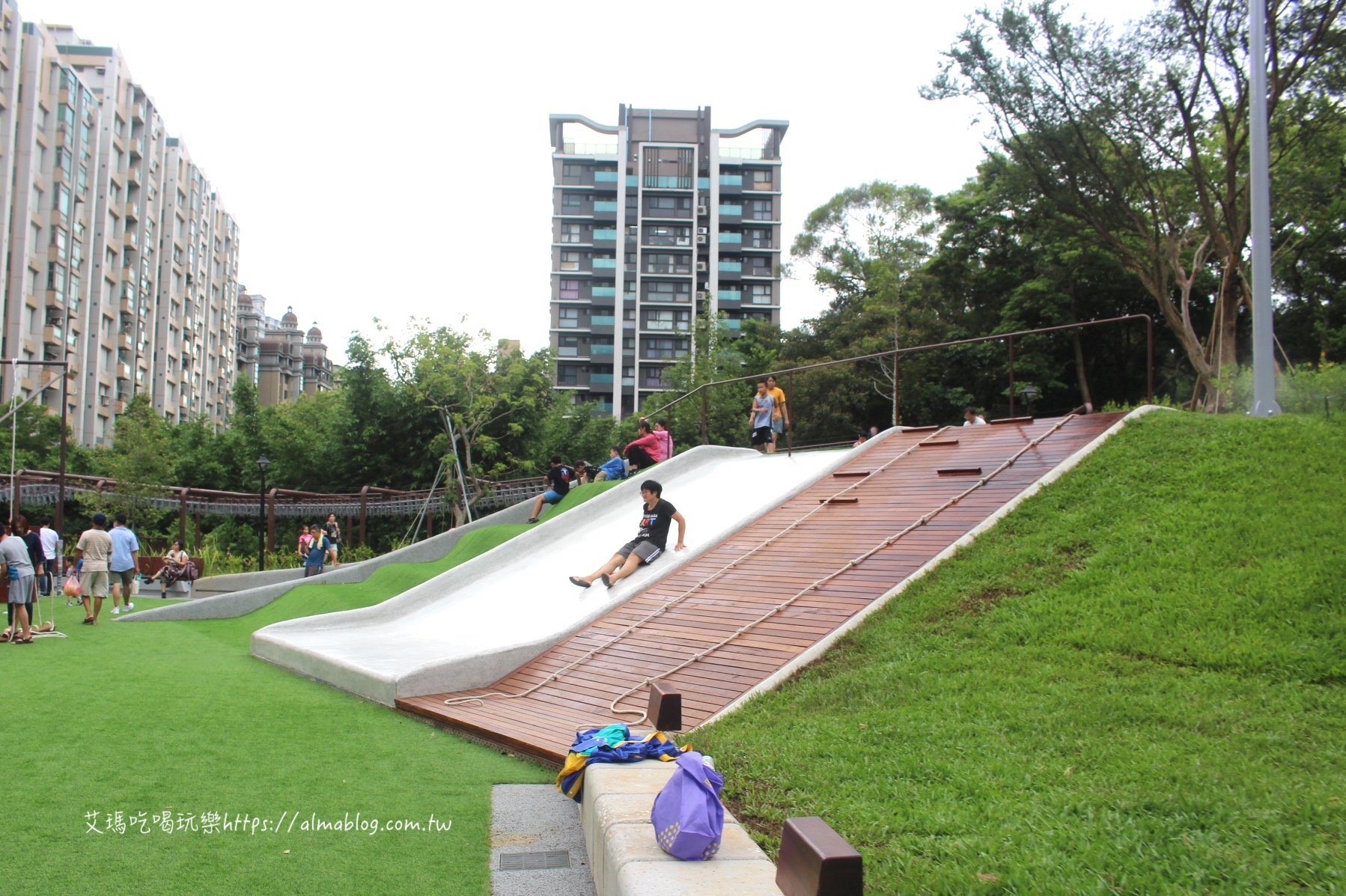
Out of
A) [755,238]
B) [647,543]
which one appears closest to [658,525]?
[647,543]

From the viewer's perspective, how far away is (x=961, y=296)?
37.2 metres

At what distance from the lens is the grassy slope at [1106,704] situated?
366 centimetres

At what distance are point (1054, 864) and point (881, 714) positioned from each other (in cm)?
222

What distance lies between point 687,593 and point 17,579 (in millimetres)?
7374

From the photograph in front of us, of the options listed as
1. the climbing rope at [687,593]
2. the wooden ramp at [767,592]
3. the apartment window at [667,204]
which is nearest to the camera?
the wooden ramp at [767,592]

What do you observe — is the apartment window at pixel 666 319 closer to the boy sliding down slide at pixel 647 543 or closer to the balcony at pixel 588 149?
the balcony at pixel 588 149

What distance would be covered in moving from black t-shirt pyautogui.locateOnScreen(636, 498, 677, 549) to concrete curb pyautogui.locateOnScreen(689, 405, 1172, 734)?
3432 millimetres

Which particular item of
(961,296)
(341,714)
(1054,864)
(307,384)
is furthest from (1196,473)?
(307,384)

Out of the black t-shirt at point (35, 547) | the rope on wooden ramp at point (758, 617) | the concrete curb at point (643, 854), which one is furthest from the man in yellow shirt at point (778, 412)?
the black t-shirt at point (35, 547)

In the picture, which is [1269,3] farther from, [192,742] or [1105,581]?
[192,742]

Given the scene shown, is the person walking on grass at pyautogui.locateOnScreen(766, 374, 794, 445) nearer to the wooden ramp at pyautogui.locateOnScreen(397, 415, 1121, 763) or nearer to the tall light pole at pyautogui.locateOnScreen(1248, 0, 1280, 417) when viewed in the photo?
the wooden ramp at pyautogui.locateOnScreen(397, 415, 1121, 763)

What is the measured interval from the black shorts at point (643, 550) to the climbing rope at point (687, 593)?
3.53 ft

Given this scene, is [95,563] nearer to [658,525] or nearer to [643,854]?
[658,525]

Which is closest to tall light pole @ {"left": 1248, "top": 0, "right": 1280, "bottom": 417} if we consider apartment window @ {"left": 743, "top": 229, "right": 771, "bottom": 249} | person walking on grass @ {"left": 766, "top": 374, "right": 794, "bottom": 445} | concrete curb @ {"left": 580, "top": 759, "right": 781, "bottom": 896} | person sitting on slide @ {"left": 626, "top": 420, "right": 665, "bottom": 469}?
person walking on grass @ {"left": 766, "top": 374, "right": 794, "bottom": 445}
